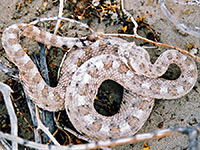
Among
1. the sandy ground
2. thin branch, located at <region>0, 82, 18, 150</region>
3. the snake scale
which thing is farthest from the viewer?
the sandy ground

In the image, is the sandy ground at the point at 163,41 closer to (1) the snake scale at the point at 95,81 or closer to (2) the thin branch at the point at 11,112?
(1) the snake scale at the point at 95,81

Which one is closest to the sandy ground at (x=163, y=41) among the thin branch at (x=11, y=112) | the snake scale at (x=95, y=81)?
the snake scale at (x=95, y=81)

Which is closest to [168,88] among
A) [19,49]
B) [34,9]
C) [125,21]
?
[125,21]

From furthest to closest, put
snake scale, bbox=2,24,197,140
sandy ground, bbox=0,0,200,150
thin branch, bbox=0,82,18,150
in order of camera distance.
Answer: sandy ground, bbox=0,0,200,150
snake scale, bbox=2,24,197,140
thin branch, bbox=0,82,18,150

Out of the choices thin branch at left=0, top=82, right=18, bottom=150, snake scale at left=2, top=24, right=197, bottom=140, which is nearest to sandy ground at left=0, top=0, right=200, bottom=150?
snake scale at left=2, top=24, right=197, bottom=140

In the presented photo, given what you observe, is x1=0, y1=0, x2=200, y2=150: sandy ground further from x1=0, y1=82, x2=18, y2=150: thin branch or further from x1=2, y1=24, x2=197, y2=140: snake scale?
x1=0, y1=82, x2=18, y2=150: thin branch

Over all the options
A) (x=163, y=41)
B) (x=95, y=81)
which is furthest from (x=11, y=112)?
(x=163, y=41)
